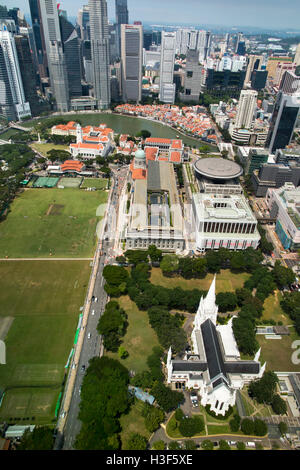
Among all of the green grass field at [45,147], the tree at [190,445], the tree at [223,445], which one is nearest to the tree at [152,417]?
the tree at [190,445]

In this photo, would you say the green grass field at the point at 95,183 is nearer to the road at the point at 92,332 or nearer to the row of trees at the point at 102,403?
Result: the road at the point at 92,332

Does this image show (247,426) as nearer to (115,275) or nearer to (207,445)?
(207,445)

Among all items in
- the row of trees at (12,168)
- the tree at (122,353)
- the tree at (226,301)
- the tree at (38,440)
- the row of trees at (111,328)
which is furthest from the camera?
the row of trees at (12,168)

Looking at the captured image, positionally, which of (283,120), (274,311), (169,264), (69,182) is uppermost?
(283,120)

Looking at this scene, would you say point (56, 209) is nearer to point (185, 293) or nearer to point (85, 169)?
point (85, 169)

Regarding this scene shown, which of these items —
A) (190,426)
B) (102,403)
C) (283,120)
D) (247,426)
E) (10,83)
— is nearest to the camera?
(190,426)

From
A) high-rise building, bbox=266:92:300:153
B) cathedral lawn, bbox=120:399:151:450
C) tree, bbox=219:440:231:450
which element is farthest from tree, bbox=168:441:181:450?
high-rise building, bbox=266:92:300:153

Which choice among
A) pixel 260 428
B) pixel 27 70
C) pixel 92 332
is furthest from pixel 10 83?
pixel 260 428

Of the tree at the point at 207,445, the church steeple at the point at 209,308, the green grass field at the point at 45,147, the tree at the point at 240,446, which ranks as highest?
the church steeple at the point at 209,308
